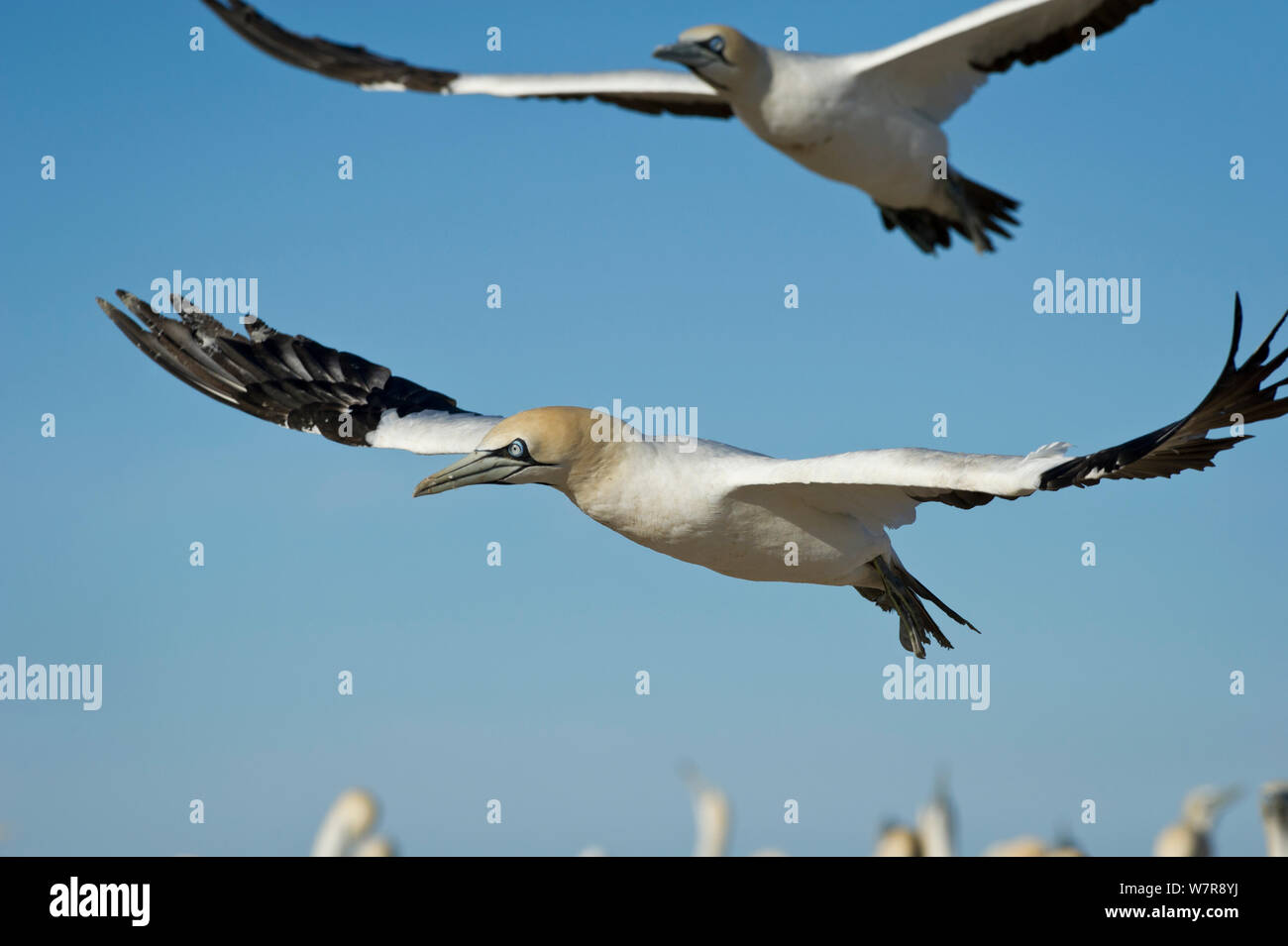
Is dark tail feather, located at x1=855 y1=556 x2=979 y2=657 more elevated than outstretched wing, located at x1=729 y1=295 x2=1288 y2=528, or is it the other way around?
outstretched wing, located at x1=729 y1=295 x2=1288 y2=528

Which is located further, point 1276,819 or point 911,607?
point 1276,819

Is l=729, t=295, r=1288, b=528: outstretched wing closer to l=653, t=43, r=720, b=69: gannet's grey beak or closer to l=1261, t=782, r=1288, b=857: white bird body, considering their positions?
l=653, t=43, r=720, b=69: gannet's grey beak

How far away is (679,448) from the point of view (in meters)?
10.4

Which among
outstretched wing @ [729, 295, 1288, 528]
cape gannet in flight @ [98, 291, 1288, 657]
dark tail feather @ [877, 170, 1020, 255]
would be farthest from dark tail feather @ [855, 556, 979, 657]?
dark tail feather @ [877, 170, 1020, 255]

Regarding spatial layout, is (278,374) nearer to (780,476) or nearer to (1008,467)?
(780,476)

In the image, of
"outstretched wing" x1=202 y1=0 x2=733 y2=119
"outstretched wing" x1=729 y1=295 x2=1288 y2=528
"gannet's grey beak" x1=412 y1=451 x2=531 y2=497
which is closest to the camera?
"outstretched wing" x1=729 y1=295 x2=1288 y2=528

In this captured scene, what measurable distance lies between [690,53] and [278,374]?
14.1 ft

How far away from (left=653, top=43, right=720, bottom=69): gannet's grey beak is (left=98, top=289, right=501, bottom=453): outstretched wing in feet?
10.4

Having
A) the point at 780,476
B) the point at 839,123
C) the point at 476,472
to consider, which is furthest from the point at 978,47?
the point at 476,472

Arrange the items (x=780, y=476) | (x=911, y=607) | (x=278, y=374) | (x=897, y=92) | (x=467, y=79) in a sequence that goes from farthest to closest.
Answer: (x=467, y=79) → (x=278, y=374) → (x=897, y=92) → (x=911, y=607) → (x=780, y=476)

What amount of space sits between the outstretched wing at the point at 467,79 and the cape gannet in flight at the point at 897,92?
89mm

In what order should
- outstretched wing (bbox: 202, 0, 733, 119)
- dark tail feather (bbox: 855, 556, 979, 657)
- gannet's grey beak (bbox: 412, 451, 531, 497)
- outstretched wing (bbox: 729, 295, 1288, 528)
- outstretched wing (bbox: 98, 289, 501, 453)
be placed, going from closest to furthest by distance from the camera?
1. outstretched wing (bbox: 729, 295, 1288, 528)
2. gannet's grey beak (bbox: 412, 451, 531, 497)
3. dark tail feather (bbox: 855, 556, 979, 657)
4. outstretched wing (bbox: 98, 289, 501, 453)
5. outstretched wing (bbox: 202, 0, 733, 119)

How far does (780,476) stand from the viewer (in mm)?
9961

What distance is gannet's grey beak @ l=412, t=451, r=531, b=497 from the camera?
1032 cm
